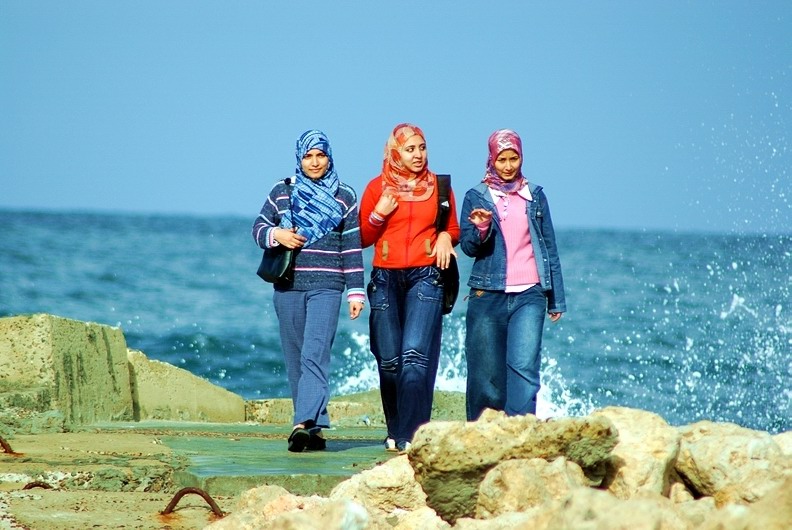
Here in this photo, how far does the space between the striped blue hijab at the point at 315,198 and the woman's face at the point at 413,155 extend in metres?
0.46

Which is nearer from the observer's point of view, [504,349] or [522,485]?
[522,485]

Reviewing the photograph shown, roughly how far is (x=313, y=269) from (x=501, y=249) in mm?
1051

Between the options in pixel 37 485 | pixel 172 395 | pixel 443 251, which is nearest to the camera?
pixel 37 485

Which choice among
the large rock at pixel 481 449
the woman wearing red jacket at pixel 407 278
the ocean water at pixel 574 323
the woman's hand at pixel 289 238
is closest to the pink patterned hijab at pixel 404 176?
the woman wearing red jacket at pixel 407 278

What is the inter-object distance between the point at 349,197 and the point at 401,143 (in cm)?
44

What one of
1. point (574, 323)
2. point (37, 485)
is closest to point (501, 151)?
point (37, 485)

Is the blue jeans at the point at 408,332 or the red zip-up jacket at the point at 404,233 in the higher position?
the red zip-up jacket at the point at 404,233

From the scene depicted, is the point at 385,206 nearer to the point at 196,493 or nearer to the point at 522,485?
the point at 196,493

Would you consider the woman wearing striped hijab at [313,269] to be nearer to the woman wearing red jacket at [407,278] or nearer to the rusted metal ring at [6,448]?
the woman wearing red jacket at [407,278]

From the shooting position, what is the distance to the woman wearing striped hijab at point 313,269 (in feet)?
25.2

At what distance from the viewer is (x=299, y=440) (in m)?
7.64

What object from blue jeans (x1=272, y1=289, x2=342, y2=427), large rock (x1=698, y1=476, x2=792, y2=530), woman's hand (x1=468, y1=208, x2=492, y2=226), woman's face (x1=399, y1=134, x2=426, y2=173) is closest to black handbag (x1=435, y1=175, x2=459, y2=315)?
woman's face (x1=399, y1=134, x2=426, y2=173)

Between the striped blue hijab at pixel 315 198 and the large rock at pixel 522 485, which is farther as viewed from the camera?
the striped blue hijab at pixel 315 198

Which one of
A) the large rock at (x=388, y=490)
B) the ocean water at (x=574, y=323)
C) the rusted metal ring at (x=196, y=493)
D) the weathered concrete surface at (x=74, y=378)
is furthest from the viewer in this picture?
the ocean water at (x=574, y=323)
